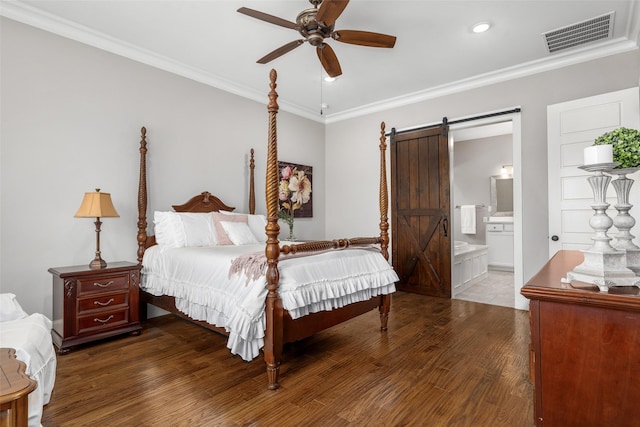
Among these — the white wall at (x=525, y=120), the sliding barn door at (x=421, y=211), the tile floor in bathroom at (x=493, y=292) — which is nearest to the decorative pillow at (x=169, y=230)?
the white wall at (x=525, y=120)

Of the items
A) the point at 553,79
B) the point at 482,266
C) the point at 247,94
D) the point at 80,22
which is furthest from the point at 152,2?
the point at 482,266

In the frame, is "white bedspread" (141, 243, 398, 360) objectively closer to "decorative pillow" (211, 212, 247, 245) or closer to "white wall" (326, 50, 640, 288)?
"decorative pillow" (211, 212, 247, 245)

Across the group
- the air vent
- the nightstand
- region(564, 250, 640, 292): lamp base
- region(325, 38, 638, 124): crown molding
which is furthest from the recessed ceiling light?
A: the nightstand

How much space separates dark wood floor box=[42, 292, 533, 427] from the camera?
1.84m

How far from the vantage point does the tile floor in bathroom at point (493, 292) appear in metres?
4.38

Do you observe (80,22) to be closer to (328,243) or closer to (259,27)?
(259,27)

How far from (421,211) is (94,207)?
13.0ft

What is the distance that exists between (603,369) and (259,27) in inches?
134

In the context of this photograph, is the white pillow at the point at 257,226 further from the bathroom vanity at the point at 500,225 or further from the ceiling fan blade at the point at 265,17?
the bathroom vanity at the point at 500,225

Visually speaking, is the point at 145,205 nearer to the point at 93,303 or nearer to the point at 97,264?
the point at 97,264

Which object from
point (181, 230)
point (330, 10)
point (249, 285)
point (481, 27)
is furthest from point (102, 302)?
point (481, 27)

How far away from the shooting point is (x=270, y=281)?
2.21 meters

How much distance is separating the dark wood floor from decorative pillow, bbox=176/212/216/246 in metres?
0.89

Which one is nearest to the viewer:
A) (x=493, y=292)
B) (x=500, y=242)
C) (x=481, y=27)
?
(x=481, y=27)
